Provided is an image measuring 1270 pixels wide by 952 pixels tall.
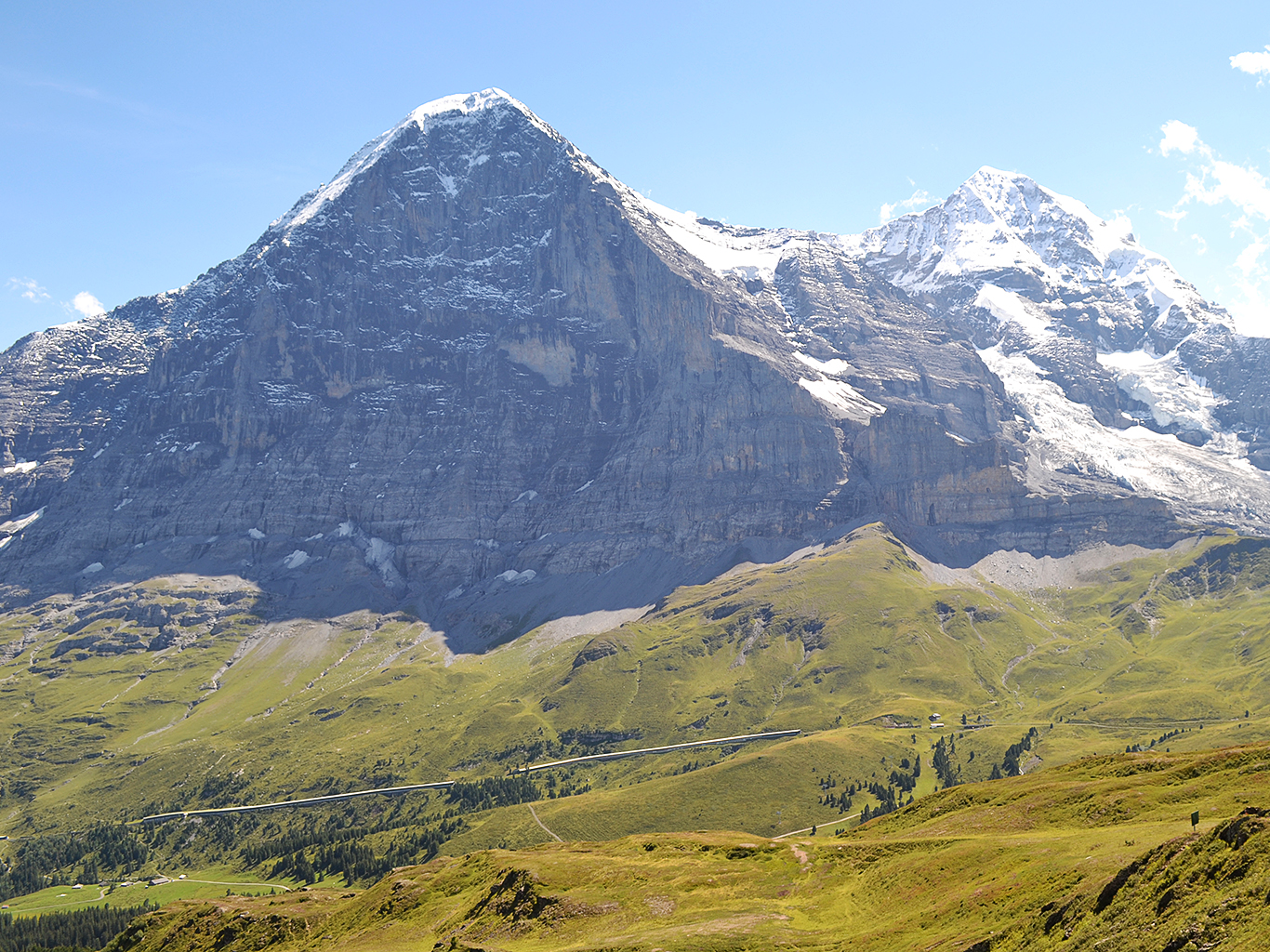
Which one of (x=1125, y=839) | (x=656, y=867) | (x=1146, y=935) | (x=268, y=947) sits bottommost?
(x=268, y=947)

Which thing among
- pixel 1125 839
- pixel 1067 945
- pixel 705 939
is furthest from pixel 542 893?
pixel 1067 945

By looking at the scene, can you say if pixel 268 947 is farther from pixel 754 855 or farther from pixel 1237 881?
pixel 1237 881

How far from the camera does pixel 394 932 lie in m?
173

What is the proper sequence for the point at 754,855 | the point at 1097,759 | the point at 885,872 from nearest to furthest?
the point at 885,872 < the point at 754,855 < the point at 1097,759

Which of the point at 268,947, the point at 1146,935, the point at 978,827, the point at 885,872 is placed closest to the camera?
the point at 1146,935

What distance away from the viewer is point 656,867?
537 feet

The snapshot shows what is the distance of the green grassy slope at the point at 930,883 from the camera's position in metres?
76.9

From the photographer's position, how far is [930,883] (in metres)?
124

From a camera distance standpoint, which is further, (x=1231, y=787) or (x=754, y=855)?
(x=754, y=855)

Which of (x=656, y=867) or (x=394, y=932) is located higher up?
(x=656, y=867)

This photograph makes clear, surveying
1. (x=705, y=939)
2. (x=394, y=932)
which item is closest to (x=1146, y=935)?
(x=705, y=939)

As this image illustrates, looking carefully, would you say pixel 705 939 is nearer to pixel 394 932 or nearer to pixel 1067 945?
pixel 1067 945

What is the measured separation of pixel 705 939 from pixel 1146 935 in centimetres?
5765

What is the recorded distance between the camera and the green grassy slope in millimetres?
76938
